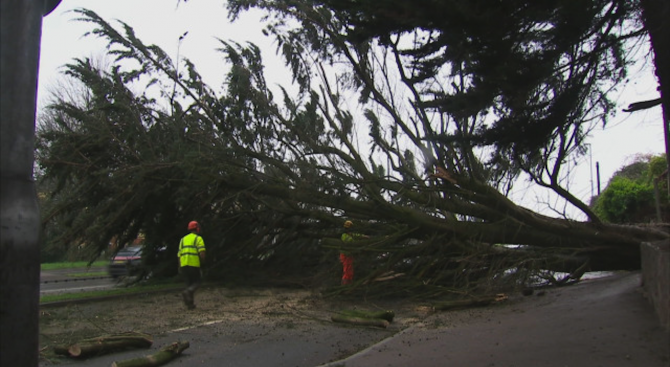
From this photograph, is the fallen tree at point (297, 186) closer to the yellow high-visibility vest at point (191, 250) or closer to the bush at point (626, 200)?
the yellow high-visibility vest at point (191, 250)

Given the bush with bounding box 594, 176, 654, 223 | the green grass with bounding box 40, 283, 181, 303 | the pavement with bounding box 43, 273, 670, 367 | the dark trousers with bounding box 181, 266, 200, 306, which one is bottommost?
the pavement with bounding box 43, 273, 670, 367

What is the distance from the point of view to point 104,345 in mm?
6668

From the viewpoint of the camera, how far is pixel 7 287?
2.32 meters

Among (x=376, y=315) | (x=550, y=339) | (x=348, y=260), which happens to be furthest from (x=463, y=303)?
(x=550, y=339)

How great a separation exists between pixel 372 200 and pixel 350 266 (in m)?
1.40

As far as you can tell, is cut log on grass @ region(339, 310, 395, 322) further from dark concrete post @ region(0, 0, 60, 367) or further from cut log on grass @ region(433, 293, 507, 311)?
dark concrete post @ region(0, 0, 60, 367)

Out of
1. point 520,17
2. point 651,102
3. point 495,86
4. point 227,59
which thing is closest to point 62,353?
point 495,86

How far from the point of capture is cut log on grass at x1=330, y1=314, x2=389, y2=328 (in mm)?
8559

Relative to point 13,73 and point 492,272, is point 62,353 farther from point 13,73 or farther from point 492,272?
point 492,272

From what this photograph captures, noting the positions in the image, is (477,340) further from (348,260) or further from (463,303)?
(348,260)

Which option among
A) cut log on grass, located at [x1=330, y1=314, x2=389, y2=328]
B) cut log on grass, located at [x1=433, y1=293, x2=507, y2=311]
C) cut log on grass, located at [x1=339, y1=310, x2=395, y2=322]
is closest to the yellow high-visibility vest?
cut log on grass, located at [x1=330, y1=314, x2=389, y2=328]

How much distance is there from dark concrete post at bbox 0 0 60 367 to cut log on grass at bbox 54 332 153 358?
449 centimetres

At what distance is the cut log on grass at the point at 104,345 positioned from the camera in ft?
21.2

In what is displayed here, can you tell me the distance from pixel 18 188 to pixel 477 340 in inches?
228
